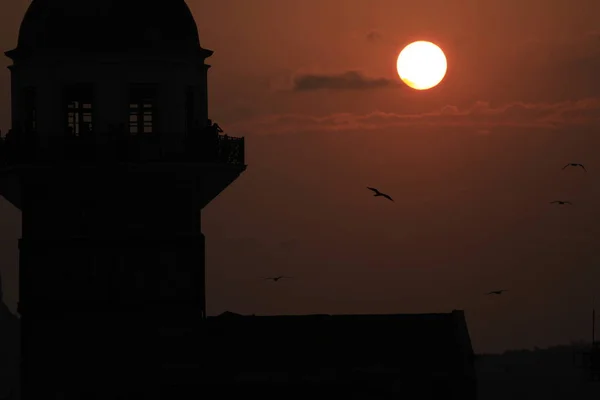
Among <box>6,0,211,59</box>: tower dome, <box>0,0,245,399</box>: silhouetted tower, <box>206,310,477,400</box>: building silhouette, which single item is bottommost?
<box>206,310,477,400</box>: building silhouette

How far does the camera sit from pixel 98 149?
97.9 meters

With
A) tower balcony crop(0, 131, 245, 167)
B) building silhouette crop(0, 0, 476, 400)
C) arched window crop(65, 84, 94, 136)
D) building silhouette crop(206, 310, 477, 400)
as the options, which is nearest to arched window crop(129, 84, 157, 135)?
building silhouette crop(0, 0, 476, 400)

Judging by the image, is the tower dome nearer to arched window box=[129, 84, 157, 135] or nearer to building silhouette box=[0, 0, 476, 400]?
building silhouette box=[0, 0, 476, 400]

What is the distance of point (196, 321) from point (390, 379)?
9269 millimetres

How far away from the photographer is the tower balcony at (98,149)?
97.7 m

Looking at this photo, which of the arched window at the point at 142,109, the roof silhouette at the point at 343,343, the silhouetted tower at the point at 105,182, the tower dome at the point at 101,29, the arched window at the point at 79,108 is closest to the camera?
the roof silhouette at the point at 343,343

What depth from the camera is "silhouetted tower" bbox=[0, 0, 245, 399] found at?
97812 mm

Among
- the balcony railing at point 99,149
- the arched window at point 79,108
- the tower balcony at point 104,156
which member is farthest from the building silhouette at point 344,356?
the arched window at point 79,108

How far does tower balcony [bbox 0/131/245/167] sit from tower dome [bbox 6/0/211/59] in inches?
150

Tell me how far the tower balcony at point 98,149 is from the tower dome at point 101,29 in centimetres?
382

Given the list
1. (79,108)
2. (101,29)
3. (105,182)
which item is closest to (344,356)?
(105,182)

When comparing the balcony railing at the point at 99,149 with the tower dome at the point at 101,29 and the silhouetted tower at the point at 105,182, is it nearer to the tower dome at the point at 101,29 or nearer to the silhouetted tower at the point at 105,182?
the silhouetted tower at the point at 105,182

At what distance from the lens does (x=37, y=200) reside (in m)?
98.8

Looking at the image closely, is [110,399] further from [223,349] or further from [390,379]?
[390,379]
